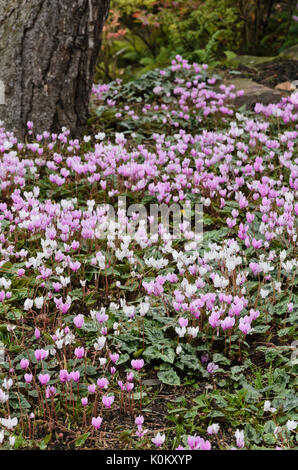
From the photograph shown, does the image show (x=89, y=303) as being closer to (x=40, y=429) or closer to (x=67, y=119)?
(x=40, y=429)

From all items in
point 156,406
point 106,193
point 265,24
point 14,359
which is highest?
point 265,24

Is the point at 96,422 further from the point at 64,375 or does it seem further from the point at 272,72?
the point at 272,72

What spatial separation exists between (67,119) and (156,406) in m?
4.15

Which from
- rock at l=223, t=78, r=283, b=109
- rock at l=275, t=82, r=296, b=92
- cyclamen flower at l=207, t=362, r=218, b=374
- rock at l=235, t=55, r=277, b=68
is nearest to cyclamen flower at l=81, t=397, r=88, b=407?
cyclamen flower at l=207, t=362, r=218, b=374

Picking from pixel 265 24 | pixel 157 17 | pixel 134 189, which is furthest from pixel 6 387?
pixel 265 24

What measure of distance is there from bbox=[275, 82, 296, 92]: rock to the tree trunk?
331 cm

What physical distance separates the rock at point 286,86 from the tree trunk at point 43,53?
331 cm

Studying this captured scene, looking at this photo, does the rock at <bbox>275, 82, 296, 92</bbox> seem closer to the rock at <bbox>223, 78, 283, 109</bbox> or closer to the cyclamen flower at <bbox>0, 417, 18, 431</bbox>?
the rock at <bbox>223, 78, 283, 109</bbox>

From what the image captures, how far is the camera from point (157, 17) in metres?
10.1

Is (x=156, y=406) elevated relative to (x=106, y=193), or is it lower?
lower

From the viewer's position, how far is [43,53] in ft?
18.8

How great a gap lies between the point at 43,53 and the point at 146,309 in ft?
12.4

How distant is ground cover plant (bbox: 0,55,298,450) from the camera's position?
267 centimetres
